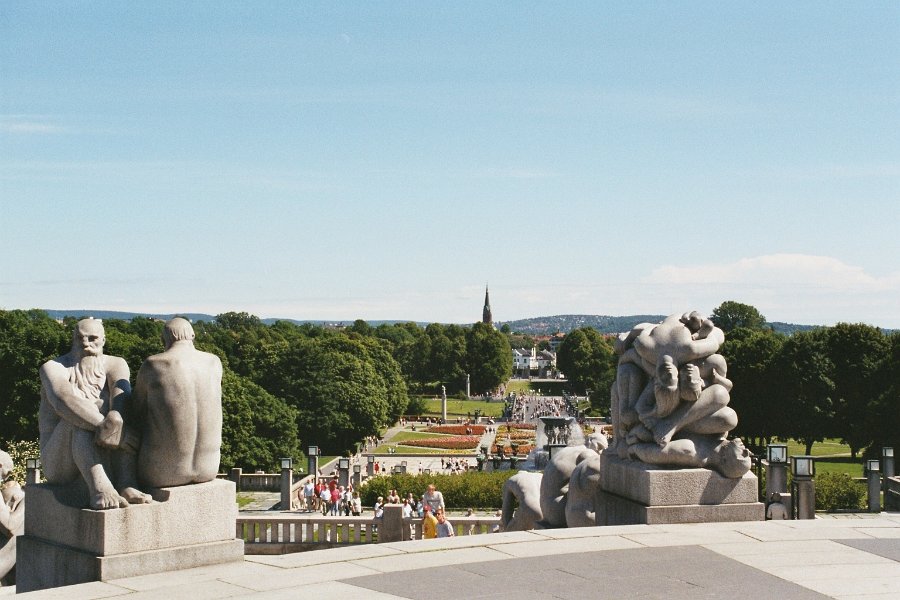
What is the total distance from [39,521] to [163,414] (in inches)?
68.6

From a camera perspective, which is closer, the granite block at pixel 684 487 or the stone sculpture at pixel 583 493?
the granite block at pixel 684 487

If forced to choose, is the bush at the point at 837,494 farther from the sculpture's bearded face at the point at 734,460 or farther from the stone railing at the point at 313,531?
the sculpture's bearded face at the point at 734,460

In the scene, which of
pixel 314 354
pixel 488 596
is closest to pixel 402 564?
pixel 488 596

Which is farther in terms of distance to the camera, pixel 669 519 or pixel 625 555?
pixel 669 519

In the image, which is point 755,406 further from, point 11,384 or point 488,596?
point 488,596

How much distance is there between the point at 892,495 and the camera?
106ft

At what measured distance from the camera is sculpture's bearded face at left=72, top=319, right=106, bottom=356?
10180 mm

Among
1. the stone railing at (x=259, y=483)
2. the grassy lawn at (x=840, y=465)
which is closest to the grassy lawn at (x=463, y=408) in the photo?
the grassy lawn at (x=840, y=465)

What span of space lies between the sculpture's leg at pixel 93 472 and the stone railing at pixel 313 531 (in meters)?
12.1

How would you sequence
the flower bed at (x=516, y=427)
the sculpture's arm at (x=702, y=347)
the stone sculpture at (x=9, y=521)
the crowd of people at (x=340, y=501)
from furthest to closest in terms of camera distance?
the flower bed at (x=516, y=427) < the crowd of people at (x=340, y=501) < the sculpture's arm at (x=702, y=347) < the stone sculpture at (x=9, y=521)

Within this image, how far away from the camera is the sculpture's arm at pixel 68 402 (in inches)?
388

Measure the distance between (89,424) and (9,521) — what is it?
3.10 m

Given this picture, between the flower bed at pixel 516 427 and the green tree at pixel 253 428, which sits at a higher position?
→ the green tree at pixel 253 428

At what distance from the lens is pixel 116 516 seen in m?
9.56
